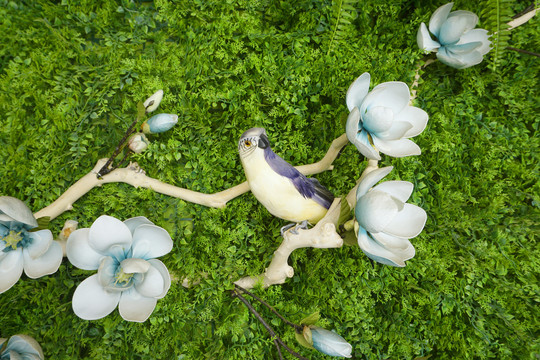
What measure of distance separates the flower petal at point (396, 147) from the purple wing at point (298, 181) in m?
0.15

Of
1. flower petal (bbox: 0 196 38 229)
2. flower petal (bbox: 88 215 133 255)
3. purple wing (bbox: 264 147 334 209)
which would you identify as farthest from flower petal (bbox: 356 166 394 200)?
flower petal (bbox: 0 196 38 229)

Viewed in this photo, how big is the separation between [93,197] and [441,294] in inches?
35.8

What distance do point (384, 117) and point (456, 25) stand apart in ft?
1.39

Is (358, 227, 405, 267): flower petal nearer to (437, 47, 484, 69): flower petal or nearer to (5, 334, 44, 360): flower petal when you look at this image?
(437, 47, 484, 69): flower petal

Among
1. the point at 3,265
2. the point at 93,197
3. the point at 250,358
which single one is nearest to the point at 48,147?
the point at 93,197

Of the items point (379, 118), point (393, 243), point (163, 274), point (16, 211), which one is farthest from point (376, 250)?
point (16, 211)

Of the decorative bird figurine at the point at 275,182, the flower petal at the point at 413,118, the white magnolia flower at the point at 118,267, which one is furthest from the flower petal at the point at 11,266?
the flower petal at the point at 413,118

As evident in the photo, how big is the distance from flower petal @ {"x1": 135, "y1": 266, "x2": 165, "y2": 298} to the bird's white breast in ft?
0.82

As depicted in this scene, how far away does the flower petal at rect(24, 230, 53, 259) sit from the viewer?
28.9 inches

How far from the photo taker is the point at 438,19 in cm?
95

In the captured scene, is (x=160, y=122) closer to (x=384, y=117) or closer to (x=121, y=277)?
(x=121, y=277)

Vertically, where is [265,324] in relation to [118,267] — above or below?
below

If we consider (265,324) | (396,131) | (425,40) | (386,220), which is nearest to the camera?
(386,220)

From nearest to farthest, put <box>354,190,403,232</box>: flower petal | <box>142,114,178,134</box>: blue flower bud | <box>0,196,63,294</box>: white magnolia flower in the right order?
<box>354,190,403,232</box>: flower petal → <box>0,196,63,294</box>: white magnolia flower → <box>142,114,178,134</box>: blue flower bud
